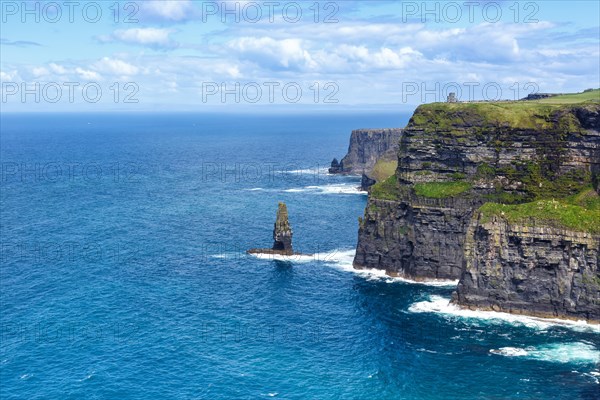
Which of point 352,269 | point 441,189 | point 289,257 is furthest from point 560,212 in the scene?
point 289,257

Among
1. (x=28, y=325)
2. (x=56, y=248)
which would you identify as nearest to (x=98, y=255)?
(x=56, y=248)

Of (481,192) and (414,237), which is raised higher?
(481,192)

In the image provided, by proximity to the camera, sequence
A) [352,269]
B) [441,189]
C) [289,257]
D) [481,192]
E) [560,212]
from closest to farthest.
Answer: [560,212] → [481,192] → [441,189] → [352,269] → [289,257]

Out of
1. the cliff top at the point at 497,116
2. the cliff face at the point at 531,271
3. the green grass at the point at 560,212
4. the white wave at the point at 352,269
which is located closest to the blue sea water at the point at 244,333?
the white wave at the point at 352,269

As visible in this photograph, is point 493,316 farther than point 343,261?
No

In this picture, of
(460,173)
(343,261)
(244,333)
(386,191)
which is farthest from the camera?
(343,261)

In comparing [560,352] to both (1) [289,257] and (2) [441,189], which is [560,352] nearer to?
(2) [441,189]

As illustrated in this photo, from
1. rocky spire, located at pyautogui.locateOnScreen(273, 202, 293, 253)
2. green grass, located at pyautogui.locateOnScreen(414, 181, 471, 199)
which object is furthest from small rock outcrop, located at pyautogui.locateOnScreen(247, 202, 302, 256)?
green grass, located at pyautogui.locateOnScreen(414, 181, 471, 199)
